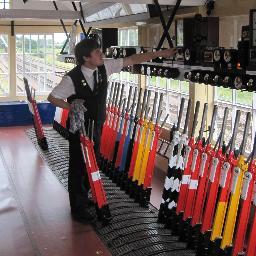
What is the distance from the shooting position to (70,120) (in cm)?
511

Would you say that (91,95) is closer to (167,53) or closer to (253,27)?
(167,53)

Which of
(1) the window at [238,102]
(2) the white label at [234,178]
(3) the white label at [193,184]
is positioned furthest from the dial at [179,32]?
(2) the white label at [234,178]

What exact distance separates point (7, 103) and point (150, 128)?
718 centimetres

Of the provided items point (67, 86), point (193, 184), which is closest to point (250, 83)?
point (193, 184)

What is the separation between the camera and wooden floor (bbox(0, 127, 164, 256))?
4.70 m

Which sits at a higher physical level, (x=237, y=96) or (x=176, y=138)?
(x=237, y=96)

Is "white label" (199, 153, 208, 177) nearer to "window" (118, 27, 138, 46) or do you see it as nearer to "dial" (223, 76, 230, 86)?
"dial" (223, 76, 230, 86)

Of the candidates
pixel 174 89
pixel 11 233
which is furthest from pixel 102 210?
pixel 174 89

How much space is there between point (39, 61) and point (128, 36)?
5.80m

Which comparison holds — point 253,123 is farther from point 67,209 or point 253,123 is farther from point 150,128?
point 67,209

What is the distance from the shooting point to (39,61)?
599 inches

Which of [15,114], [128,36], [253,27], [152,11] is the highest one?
[152,11]

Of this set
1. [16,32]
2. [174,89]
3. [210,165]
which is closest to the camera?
[210,165]

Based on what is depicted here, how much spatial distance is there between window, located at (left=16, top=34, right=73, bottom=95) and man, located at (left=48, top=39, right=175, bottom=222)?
9.52 meters
